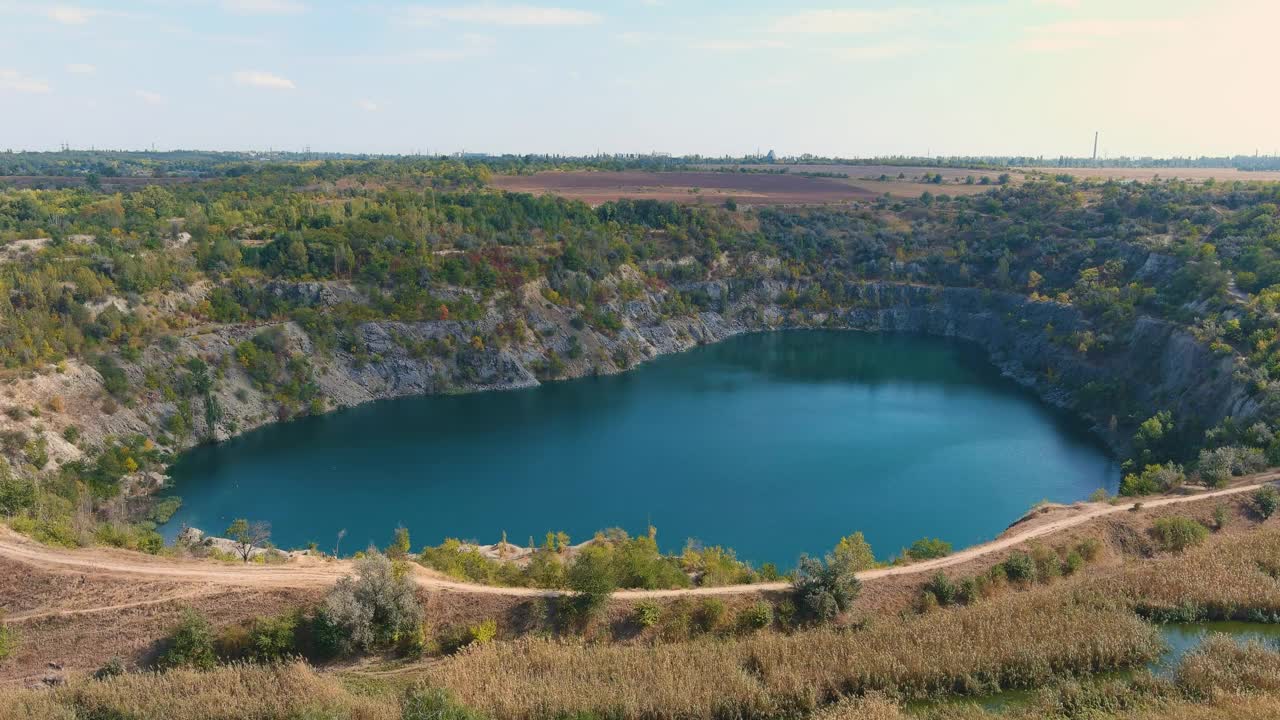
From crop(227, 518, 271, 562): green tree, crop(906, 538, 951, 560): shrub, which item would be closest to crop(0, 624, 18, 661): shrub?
crop(227, 518, 271, 562): green tree

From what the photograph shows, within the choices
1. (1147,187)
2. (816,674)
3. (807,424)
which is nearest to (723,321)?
(807,424)

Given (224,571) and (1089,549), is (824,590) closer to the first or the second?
(1089,549)

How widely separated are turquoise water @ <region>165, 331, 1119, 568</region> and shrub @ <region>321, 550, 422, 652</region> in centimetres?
1519

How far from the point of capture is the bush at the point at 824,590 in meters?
25.9

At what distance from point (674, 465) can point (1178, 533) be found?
88.9 ft

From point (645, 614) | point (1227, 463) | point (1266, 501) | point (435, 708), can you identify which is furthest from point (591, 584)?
point (1227, 463)

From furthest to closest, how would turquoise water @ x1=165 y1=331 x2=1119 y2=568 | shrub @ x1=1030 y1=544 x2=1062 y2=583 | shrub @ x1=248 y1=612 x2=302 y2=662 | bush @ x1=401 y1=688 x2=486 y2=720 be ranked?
turquoise water @ x1=165 y1=331 x2=1119 y2=568, shrub @ x1=1030 y1=544 x2=1062 y2=583, shrub @ x1=248 y1=612 x2=302 y2=662, bush @ x1=401 y1=688 x2=486 y2=720

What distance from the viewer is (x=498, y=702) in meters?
21.4

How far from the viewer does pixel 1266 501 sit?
3209 cm

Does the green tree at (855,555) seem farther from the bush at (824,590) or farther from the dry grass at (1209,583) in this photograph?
the dry grass at (1209,583)

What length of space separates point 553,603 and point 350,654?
6.33 m

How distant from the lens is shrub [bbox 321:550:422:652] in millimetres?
23750

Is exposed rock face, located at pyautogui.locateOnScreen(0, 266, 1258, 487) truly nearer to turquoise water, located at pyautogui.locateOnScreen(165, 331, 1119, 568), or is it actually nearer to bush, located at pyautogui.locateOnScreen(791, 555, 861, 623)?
turquoise water, located at pyautogui.locateOnScreen(165, 331, 1119, 568)

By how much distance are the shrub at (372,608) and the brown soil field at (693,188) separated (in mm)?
84911
